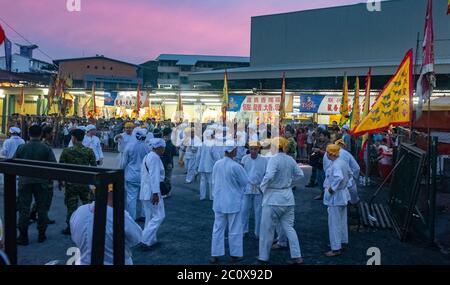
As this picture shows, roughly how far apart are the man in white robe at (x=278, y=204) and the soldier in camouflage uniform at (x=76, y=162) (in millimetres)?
2938

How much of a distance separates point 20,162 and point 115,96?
22.6 meters

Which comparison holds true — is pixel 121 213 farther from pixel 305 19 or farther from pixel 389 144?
pixel 305 19

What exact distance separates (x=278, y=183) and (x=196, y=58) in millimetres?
46026

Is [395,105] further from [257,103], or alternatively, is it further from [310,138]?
[257,103]

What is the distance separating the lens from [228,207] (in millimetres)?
5992

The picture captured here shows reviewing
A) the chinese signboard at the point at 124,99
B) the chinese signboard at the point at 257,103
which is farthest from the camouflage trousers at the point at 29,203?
the chinese signboard at the point at 124,99

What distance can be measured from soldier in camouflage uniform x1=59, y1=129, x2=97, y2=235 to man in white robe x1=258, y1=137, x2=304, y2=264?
2.94 metres

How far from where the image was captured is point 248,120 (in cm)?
2077

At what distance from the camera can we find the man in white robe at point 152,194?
256 inches

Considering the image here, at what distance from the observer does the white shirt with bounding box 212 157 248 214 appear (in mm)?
6012

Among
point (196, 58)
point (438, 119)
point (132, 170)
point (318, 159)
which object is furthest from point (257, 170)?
point (196, 58)

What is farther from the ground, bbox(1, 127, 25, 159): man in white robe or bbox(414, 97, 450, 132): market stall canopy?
bbox(414, 97, 450, 132): market stall canopy

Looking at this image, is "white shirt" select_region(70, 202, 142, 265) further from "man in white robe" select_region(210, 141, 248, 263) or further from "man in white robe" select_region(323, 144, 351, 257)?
"man in white robe" select_region(323, 144, 351, 257)

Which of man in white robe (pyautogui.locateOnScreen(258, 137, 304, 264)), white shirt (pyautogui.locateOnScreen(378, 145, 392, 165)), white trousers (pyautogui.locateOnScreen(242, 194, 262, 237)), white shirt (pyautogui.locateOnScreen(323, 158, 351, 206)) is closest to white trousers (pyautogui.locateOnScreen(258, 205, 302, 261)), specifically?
man in white robe (pyautogui.locateOnScreen(258, 137, 304, 264))
